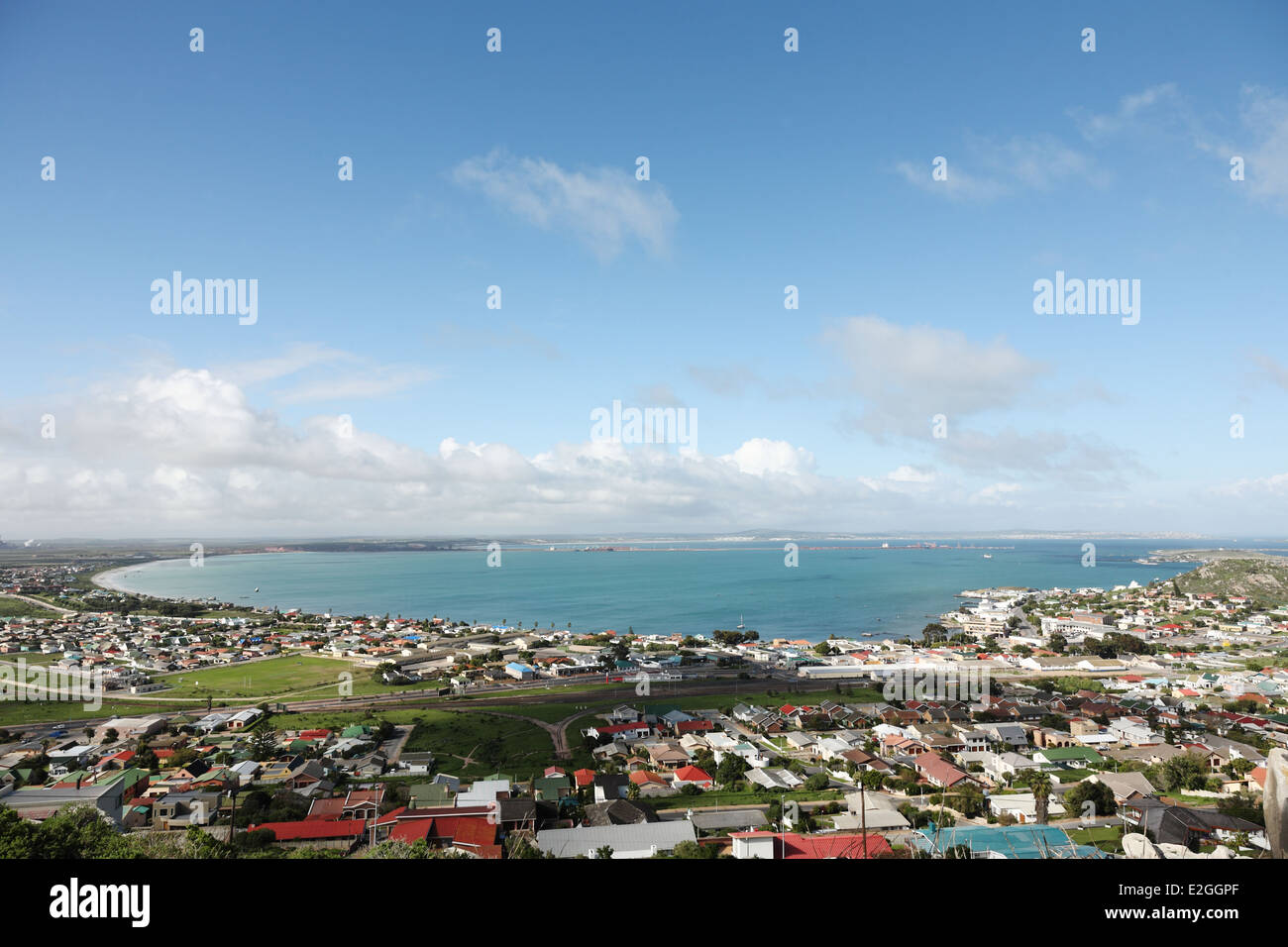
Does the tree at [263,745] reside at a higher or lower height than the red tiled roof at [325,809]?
lower

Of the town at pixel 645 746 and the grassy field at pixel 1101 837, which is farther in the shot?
the town at pixel 645 746

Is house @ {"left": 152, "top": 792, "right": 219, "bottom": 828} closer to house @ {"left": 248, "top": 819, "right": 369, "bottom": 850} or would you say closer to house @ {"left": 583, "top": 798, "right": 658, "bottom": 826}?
house @ {"left": 248, "top": 819, "right": 369, "bottom": 850}

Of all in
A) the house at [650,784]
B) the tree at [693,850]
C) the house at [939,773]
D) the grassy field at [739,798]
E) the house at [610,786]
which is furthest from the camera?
the house at [939,773]

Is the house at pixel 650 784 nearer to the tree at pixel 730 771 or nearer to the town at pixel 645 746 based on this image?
the town at pixel 645 746

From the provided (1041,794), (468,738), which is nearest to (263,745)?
(468,738)

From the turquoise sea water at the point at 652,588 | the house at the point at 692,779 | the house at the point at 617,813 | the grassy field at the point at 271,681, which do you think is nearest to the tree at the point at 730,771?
the house at the point at 692,779
